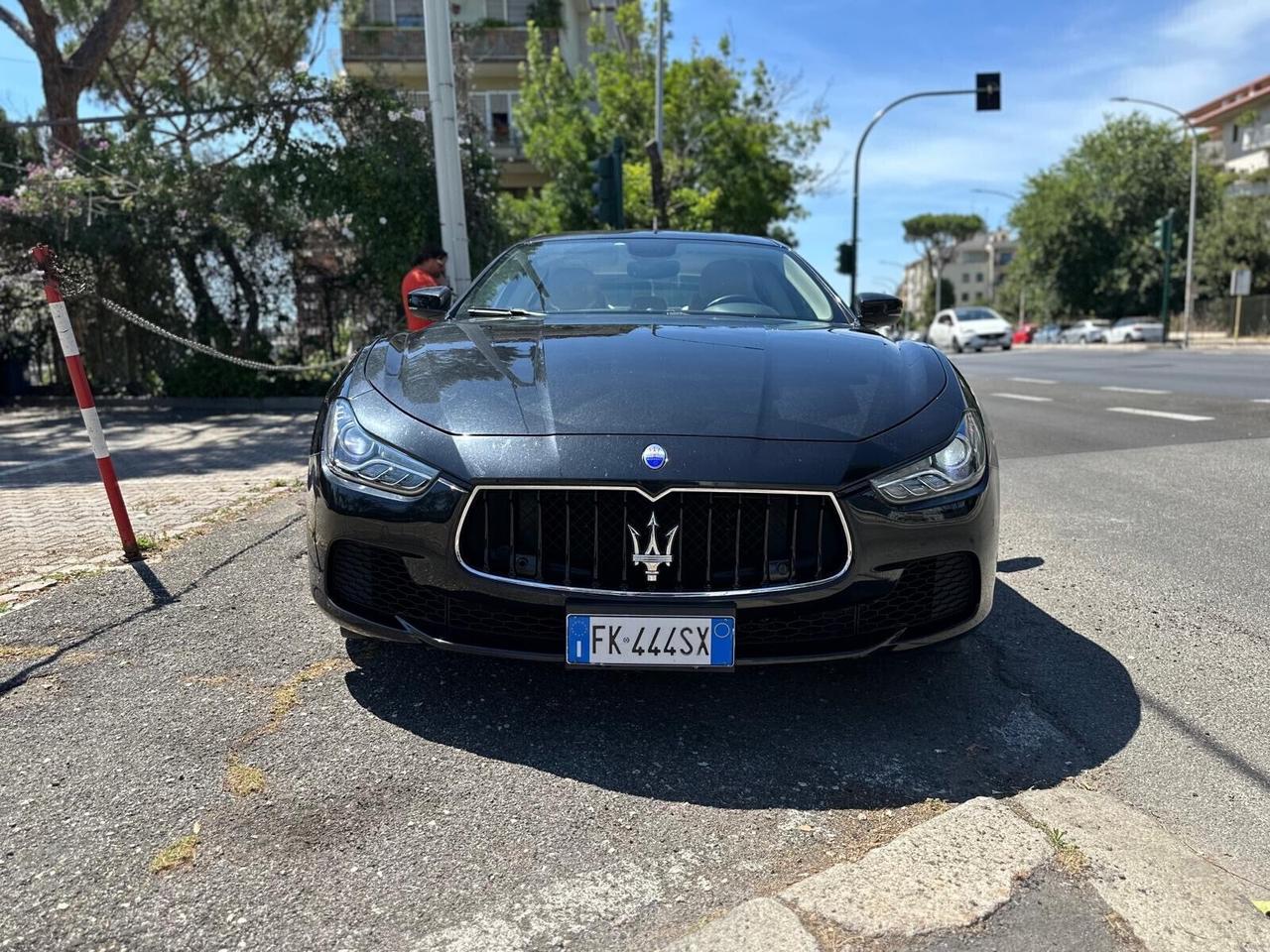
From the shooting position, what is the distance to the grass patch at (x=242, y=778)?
228 cm

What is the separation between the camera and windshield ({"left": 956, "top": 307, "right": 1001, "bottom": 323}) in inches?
1368

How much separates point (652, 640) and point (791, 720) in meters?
0.56

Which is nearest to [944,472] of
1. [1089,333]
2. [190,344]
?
[190,344]

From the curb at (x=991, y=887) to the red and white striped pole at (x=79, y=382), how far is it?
11.8 ft

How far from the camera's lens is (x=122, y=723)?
2639mm

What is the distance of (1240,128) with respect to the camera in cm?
5928

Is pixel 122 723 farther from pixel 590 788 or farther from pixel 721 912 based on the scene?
pixel 721 912

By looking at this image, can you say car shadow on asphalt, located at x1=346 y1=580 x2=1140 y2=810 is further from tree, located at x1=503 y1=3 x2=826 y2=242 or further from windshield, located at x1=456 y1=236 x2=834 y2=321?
tree, located at x1=503 y1=3 x2=826 y2=242

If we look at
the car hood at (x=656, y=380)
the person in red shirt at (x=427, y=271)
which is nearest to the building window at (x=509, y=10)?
the person in red shirt at (x=427, y=271)

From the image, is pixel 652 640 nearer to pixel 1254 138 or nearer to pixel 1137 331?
pixel 1137 331

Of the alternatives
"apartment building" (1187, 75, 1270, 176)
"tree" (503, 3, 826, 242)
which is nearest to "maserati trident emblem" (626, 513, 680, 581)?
"tree" (503, 3, 826, 242)

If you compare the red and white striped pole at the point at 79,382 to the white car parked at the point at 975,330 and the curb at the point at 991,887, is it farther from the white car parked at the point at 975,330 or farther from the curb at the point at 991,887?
the white car parked at the point at 975,330

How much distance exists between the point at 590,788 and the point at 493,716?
1.55 ft

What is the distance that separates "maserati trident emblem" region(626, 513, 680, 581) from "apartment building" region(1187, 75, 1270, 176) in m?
63.5
